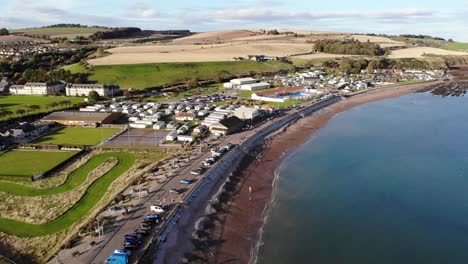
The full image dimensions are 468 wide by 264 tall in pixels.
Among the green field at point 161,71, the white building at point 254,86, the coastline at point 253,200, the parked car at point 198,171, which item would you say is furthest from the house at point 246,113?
the green field at point 161,71

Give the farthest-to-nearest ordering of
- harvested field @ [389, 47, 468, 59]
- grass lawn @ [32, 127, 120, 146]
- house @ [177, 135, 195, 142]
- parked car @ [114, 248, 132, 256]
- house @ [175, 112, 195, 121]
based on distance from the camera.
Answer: harvested field @ [389, 47, 468, 59]
house @ [175, 112, 195, 121]
grass lawn @ [32, 127, 120, 146]
house @ [177, 135, 195, 142]
parked car @ [114, 248, 132, 256]

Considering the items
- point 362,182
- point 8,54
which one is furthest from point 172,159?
point 8,54

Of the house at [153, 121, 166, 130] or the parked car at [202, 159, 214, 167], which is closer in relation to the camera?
the parked car at [202, 159, 214, 167]

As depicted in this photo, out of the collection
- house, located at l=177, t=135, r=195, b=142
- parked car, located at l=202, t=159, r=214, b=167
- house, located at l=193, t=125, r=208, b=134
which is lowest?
parked car, located at l=202, t=159, r=214, b=167

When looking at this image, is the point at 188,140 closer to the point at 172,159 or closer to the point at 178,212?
the point at 172,159

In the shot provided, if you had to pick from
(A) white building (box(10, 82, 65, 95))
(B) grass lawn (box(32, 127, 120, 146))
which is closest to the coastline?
(B) grass lawn (box(32, 127, 120, 146))

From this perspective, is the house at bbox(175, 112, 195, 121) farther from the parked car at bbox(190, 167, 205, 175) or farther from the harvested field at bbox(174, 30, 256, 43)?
the harvested field at bbox(174, 30, 256, 43)
